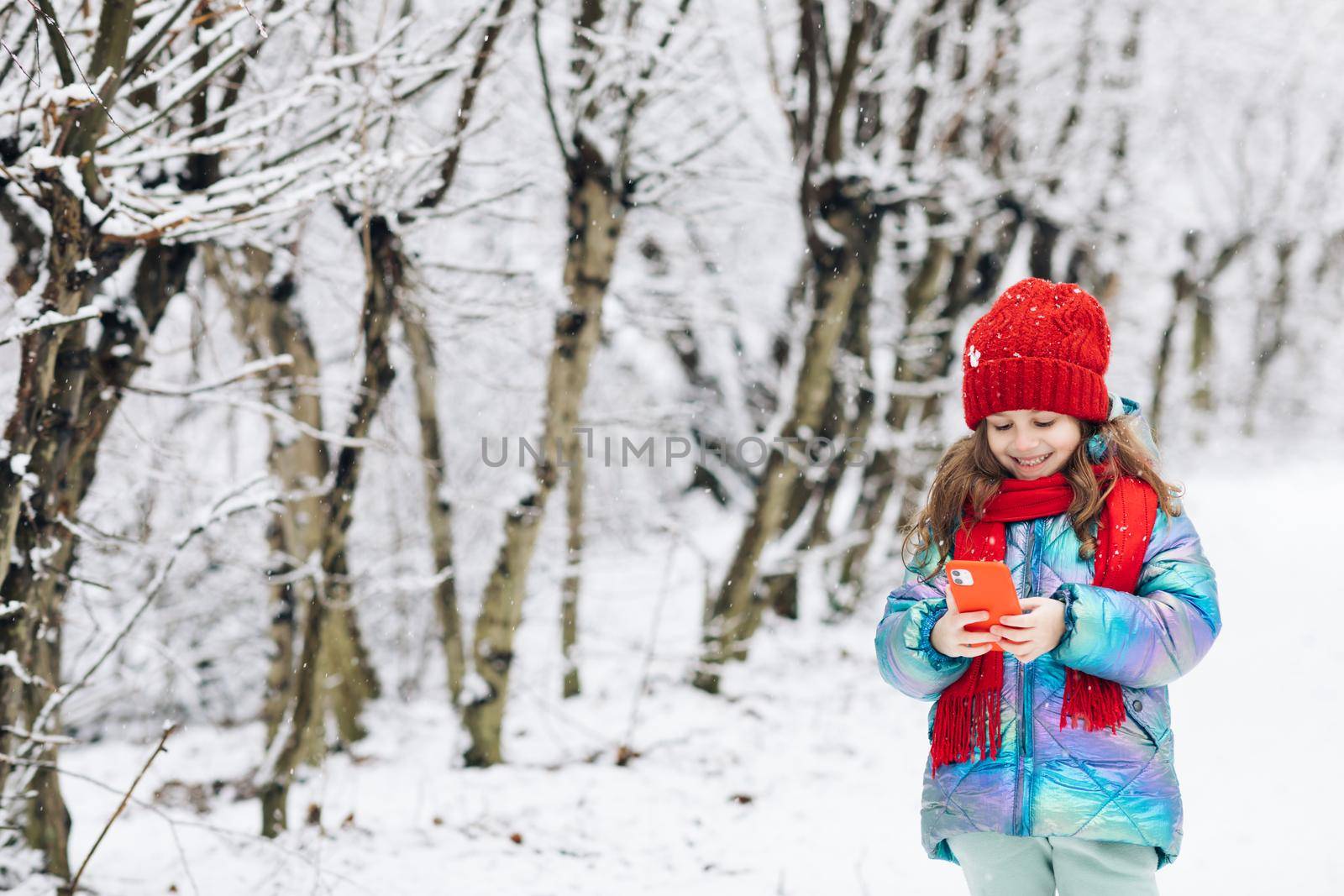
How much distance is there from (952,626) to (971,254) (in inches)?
332

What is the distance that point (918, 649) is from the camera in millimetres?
1838

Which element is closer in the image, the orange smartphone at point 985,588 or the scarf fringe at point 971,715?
the orange smartphone at point 985,588

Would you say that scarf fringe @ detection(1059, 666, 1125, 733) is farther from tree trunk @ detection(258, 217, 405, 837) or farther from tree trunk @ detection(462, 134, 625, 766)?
tree trunk @ detection(462, 134, 625, 766)

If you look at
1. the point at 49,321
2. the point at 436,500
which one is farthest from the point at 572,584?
the point at 49,321

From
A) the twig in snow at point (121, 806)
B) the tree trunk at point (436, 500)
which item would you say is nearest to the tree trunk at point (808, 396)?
the tree trunk at point (436, 500)

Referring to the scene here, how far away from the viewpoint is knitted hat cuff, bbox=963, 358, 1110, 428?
6.14 feet

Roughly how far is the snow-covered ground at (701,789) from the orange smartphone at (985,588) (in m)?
2.25

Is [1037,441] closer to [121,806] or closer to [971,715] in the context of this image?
[971,715]

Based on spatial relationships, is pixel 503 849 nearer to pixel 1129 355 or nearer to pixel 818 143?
pixel 818 143

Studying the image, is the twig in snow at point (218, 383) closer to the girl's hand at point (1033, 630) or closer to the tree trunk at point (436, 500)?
the girl's hand at point (1033, 630)

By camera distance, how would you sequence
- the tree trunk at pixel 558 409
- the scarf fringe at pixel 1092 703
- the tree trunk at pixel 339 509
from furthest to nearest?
the tree trunk at pixel 558 409 < the tree trunk at pixel 339 509 < the scarf fringe at pixel 1092 703

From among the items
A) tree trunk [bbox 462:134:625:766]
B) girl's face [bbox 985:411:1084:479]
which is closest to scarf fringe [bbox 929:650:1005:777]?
girl's face [bbox 985:411:1084:479]

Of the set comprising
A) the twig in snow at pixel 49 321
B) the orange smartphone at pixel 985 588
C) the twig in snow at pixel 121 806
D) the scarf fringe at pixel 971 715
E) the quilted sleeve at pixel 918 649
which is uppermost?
the twig in snow at pixel 49 321

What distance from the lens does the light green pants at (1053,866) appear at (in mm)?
1717
